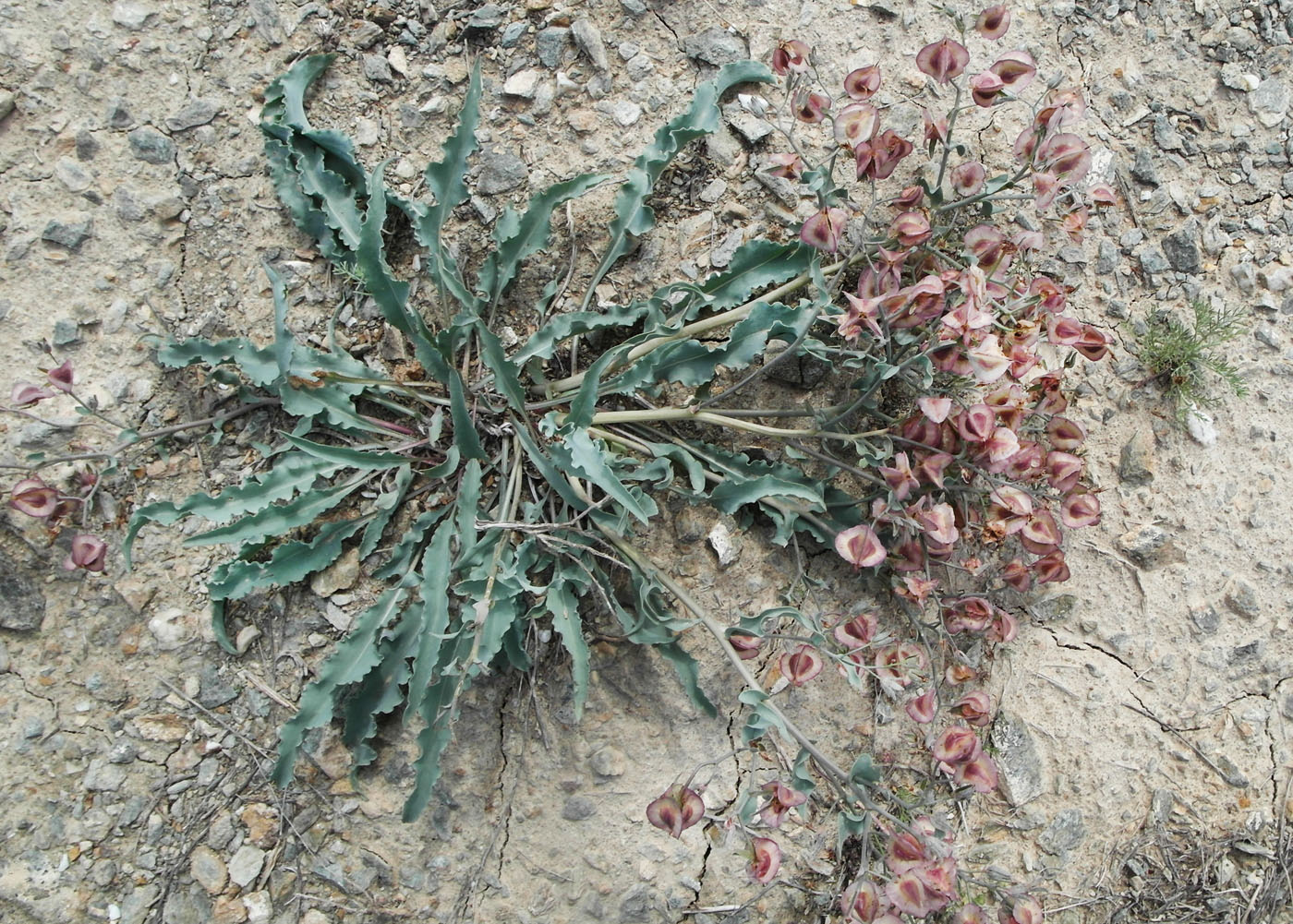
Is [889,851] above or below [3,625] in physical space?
below

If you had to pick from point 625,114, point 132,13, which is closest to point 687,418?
point 625,114

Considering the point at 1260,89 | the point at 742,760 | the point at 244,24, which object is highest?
the point at 244,24

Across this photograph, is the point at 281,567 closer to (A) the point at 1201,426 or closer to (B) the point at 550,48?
(B) the point at 550,48

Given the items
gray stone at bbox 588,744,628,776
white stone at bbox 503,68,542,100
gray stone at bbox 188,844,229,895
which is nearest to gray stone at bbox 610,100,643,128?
white stone at bbox 503,68,542,100

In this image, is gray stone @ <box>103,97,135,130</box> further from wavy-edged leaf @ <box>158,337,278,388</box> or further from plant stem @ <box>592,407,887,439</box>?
plant stem @ <box>592,407,887,439</box>

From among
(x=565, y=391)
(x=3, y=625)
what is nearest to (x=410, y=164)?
(x=565, y=391)

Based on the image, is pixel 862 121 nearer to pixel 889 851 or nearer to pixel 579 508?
pixel 579 508

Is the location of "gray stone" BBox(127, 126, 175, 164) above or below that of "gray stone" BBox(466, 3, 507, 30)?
below

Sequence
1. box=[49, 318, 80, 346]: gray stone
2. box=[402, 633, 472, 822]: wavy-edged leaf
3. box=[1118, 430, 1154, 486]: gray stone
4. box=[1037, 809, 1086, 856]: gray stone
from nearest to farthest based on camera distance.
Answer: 1. box=[402, 633, 472, 822]: wavy-edged leaf
2. box=[49, 318, 80, 346]: gray stone
3. box=[1037, 809, 1086, 856]: gray stone
4. box=[1118, 430, 1154, 486]: gray stone
